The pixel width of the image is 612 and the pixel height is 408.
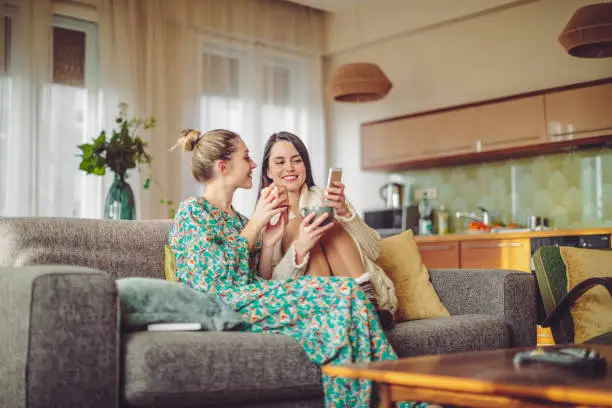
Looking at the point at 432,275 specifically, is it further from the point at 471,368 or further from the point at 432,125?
the point at 432,125

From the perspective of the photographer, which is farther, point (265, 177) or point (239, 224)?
point (265, 177)

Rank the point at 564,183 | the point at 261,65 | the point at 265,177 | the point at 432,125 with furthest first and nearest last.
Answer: the point at 261,65 < the point at 432,125 < the point at 564,183 < the point at 265,177

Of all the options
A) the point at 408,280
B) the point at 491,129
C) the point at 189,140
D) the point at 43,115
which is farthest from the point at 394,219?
the point at 189,140

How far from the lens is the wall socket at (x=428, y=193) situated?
20.4 ft

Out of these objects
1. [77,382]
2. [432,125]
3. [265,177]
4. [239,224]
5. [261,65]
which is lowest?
[77,382]

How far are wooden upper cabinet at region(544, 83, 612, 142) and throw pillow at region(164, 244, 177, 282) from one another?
11.2 ft

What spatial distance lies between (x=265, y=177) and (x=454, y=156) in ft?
10.2

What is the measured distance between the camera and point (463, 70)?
596cm

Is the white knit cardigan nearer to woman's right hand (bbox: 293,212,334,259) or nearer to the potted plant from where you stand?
woman's right hand (bbox: 293,212,334,259)

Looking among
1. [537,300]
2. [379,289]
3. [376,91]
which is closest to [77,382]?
[379,289]

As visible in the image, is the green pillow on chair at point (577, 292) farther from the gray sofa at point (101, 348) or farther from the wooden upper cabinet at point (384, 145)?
the wooden upper cabinet at point (384, 145)

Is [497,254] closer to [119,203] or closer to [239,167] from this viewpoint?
[119,203]

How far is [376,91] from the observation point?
562cm

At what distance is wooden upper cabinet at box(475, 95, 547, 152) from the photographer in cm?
526
